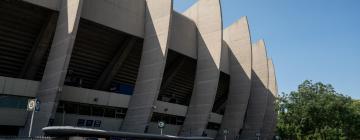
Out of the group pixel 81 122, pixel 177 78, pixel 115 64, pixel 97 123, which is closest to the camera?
pixel 81 122

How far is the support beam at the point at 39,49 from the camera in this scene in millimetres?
26547

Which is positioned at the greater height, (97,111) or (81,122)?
(97,111)

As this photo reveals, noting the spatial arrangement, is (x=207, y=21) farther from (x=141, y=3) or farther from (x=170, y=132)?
(x=170, y=132)

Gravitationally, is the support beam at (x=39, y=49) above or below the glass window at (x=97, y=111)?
above

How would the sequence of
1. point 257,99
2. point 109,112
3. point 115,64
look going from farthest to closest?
point 257,99 < point 115,64 < point 109,112

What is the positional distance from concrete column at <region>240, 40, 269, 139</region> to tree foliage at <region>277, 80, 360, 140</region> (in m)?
8.54

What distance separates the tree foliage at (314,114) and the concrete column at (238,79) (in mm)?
5088

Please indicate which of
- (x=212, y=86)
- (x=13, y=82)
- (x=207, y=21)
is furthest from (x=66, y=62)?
(x=207, y=21)

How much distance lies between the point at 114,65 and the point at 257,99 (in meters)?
25.4

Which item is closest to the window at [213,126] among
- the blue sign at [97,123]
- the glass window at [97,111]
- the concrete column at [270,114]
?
the concrete column at [270,114]

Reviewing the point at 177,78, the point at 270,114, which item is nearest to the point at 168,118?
the point at 177,78

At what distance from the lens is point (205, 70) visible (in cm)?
3562

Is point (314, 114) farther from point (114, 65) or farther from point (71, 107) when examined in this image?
point (71, 107)

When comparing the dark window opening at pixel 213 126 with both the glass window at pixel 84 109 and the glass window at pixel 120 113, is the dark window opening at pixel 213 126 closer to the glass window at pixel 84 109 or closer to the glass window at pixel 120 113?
the glass window at pixel 120 113
